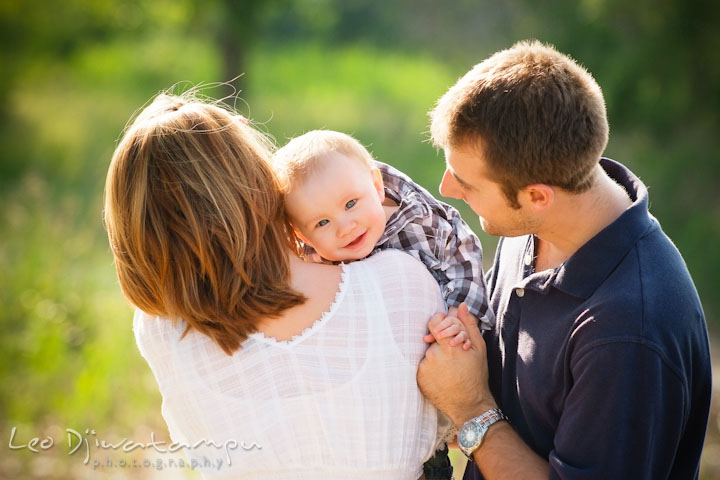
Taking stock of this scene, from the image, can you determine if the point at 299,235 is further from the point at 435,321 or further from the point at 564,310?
the point at 564,310

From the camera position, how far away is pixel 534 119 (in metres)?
2.00

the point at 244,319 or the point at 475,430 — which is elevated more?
the point at 244,319

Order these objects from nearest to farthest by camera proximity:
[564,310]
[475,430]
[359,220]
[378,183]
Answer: [564,310] → [475,430] → [359,220] → [378,183]

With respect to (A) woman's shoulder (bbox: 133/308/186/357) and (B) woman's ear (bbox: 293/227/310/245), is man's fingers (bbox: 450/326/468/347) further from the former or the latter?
(A) woman's shoulder (bbox: 133/308/186/357)

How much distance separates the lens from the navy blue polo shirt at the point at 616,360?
1.77 m

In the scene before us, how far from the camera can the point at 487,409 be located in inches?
83.4

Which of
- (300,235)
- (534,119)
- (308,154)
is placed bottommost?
(300,235)

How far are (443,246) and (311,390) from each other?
2.09 ft

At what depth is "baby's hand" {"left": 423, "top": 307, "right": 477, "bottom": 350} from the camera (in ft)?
6.62

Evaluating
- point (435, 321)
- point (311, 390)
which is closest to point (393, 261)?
point (435, 321)

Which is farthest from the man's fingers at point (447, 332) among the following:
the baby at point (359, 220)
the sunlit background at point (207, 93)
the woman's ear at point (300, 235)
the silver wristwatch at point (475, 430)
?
the sunlit background at point (207, 93)

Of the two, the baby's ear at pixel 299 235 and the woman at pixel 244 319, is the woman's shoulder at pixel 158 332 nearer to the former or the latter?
the woman at pixel 244 319

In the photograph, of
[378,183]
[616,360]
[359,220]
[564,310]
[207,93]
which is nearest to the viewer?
[616,360]

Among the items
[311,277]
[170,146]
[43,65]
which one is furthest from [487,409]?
[43,65]
